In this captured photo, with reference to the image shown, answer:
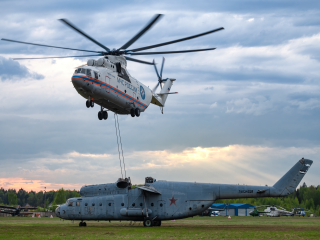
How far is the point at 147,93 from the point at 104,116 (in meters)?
7.06

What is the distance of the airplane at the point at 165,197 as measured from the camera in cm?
4244

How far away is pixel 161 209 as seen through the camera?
140ft

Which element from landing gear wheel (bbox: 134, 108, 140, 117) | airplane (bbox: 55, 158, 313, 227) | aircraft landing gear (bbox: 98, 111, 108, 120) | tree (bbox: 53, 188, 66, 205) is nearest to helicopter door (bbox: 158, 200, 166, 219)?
airplane (bbox: 55, 158, 313, 227)

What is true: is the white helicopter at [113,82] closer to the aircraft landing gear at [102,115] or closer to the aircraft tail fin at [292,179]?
the aircraft landing gear at [102,115]

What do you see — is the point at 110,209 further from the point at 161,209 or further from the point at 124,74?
the point at 124,74

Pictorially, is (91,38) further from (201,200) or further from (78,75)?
(201,200)

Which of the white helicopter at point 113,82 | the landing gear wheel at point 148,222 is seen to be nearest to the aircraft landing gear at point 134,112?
the white helicopter at point 113,82

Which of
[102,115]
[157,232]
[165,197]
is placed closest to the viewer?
[157,232]

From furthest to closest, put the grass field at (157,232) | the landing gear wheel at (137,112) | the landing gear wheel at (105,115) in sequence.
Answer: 1. the landing gear wheel at (137,112)
2. the landing gear wheel at (105,115)
3. the grass field at (157,232)

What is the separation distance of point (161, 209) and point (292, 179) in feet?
52.1

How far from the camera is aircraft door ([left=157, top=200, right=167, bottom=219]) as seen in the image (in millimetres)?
42469

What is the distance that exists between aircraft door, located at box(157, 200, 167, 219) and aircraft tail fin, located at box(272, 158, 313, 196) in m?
13.1

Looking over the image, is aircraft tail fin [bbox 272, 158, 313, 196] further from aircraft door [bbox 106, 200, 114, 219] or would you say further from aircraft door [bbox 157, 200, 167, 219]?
aircraft door [bbox 106, 200, 114, 219]

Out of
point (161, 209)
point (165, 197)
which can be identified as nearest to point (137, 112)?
point (165, 197)
